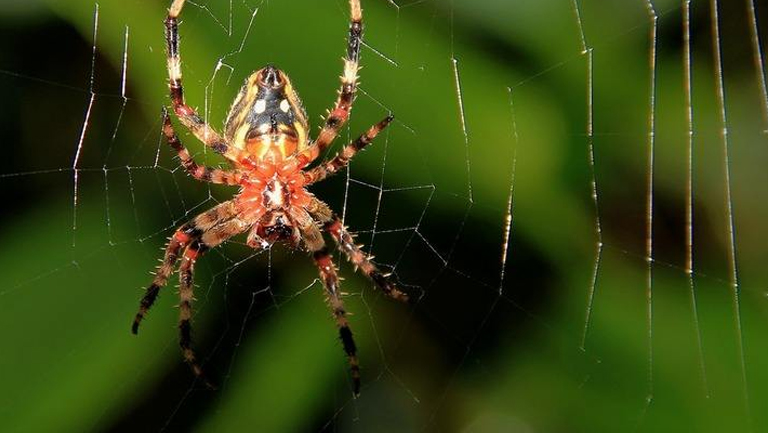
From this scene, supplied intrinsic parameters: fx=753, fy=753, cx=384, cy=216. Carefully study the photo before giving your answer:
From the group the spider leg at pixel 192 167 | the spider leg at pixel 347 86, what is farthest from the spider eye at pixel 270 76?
the spider leg at pixel 192 167

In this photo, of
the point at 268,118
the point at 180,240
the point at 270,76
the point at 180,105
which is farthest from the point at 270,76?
the point at 180,240

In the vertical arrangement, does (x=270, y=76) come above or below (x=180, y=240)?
above

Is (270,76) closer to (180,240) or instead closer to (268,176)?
(268,176)

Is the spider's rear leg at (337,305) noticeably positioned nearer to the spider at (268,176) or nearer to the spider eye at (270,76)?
the spider at (268,176)

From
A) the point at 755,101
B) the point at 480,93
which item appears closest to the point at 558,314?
the point at 480,93

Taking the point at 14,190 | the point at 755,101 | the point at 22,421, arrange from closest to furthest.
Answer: the point at 22,421 < the point at 14,190 < the point at 755,101

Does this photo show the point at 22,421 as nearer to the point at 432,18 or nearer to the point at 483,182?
the point at 483,182
